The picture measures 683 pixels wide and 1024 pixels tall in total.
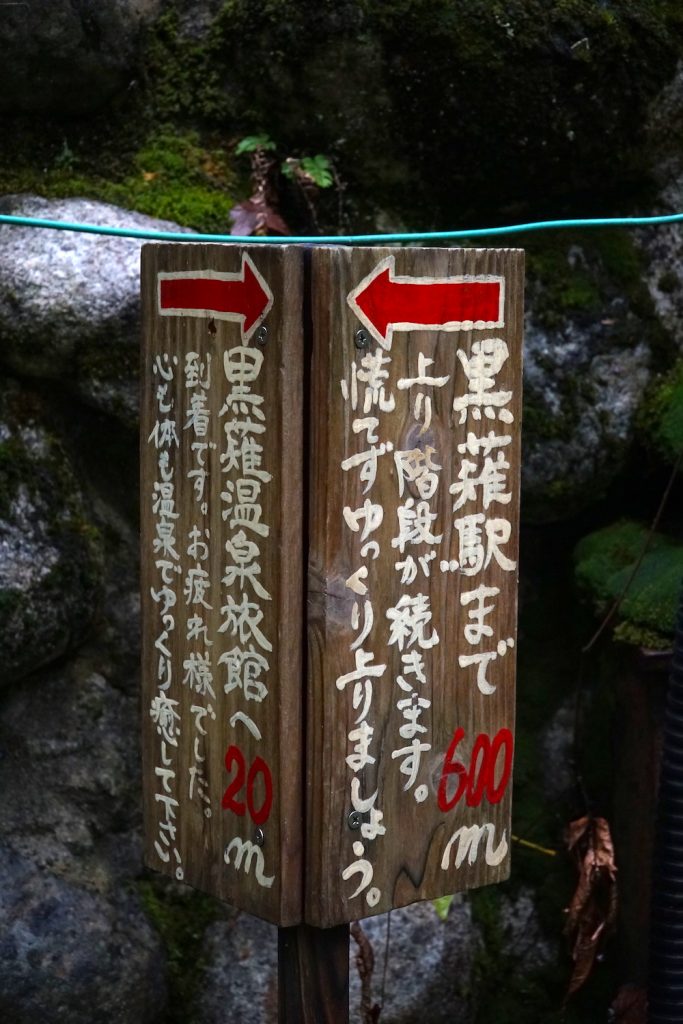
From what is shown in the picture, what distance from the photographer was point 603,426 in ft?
13.0

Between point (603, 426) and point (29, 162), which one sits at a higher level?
point (29, 162)

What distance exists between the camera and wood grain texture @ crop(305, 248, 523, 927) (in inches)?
95.3

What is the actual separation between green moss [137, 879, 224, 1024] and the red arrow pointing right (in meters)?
2.09

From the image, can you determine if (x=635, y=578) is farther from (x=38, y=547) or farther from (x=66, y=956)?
(x=66, y=956)

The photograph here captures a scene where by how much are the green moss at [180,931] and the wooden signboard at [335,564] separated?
3.62ft

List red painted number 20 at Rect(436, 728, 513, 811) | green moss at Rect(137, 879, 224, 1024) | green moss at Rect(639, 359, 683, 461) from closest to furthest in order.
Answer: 1. red painted number 20 at Rect(436, 728, 513, 811)
2. green moss at Rect(137, 879, 224, 1024)
3. green moss at Rect(639, 359, 683, 461)

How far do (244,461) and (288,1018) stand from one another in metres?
1.20

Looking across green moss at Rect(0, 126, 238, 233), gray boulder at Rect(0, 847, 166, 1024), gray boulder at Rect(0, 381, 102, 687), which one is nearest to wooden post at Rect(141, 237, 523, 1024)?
gray boulder at Rect(0, 381, 102, 687)

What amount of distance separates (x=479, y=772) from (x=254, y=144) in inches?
81.9

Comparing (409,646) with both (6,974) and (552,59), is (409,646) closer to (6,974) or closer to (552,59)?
(6,974)

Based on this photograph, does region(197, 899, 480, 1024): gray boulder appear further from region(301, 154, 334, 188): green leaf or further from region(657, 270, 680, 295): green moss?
region(301, 154, 334, 188): green leaf

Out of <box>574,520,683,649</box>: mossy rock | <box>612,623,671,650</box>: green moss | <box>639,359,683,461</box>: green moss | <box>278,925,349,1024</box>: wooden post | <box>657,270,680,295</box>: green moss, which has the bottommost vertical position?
<box>278,925,349,1024</box>: wooden post

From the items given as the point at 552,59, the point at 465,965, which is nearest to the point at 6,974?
the point at 465,965

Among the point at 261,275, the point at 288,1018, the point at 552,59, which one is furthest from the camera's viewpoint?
the point at 552,59
